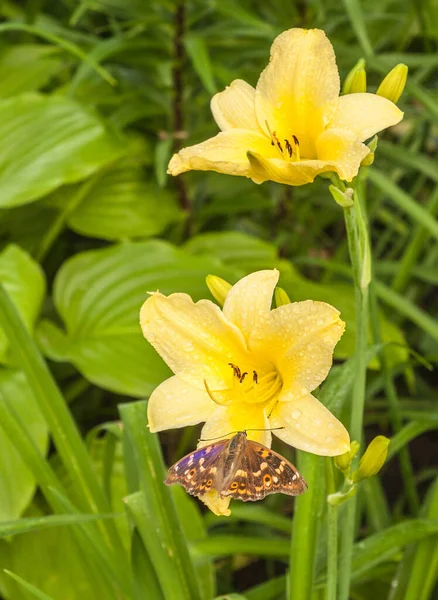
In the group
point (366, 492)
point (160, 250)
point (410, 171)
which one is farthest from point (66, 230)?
point (366, 492)

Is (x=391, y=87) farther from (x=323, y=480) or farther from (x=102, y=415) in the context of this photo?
(x=102, y=415)

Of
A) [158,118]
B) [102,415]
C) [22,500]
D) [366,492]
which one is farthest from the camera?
[102,415]

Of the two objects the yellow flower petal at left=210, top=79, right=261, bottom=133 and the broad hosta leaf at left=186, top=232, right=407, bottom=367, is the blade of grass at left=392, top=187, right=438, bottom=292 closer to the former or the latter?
the broad hosta leaf at left=186, top=232, right=407, bottom=367

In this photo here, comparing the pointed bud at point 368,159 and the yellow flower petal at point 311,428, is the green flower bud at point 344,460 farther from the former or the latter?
the pointed bud at point 368,159

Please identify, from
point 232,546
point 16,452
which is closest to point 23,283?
point 16,452

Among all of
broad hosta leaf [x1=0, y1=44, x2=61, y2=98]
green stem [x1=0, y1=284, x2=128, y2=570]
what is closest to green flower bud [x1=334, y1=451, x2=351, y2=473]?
green stem [x1=0, y1=284, x2=128, y2=570]

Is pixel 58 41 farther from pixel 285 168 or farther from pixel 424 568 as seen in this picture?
pixel 424 568
